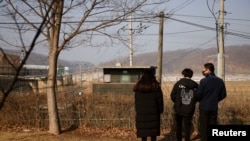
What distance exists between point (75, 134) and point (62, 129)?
0.69 metres

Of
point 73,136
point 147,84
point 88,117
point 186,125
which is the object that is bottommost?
point 73,136

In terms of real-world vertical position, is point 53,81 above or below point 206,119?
above

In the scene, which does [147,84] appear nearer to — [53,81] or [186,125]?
[186,125]

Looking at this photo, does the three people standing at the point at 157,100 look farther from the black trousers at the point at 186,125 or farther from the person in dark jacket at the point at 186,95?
the black trousers at the point at 186,125

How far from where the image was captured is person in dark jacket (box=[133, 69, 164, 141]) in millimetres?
7707

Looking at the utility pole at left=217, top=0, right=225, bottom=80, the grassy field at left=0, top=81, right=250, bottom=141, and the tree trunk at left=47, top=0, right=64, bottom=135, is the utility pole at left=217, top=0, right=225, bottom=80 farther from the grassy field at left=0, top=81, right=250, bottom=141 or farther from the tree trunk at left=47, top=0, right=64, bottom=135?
the tree trunk at left=47, top=0, right=64, bottom=135

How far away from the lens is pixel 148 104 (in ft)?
25.4

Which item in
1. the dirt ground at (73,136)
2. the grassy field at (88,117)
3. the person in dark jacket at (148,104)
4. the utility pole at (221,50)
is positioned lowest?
the dirt ground at (73,136)

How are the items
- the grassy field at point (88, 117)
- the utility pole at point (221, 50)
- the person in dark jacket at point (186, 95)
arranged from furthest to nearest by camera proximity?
the utility pole at point (221, 50)
the grassy field at point (88, 117)
the person in dark jacket at point (186, 95)

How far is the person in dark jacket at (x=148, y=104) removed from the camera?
25.3ft

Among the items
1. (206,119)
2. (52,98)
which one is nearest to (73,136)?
(52,98)

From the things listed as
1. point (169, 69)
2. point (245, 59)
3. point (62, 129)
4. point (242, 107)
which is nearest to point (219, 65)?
point (242, 107)

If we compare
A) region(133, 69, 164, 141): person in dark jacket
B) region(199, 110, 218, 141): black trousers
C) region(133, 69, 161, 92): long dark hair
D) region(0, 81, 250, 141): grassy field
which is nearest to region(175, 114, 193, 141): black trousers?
region(199, 110, 218, 141): black trousers

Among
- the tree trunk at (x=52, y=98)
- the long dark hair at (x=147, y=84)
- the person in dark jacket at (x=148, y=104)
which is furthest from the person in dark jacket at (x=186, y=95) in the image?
the tree trunk at (x=52, y=98)
